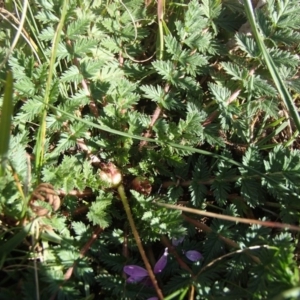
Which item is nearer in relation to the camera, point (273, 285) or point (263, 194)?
point (273, 285)

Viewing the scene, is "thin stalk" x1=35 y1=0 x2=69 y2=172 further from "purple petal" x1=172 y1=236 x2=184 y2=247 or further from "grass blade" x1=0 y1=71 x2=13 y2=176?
"purple petal" x1=172 y1=236 x2=184 y2=247

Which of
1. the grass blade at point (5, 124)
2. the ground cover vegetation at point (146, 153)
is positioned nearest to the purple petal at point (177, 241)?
the ground cover vegetation at point (146, 153)

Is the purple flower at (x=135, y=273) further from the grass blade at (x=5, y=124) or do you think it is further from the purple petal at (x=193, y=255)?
the grass blade at (x=5, y=124)

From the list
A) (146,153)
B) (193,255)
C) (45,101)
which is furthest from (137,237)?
(45,101)

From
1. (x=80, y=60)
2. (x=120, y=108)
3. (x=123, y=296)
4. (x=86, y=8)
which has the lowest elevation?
(x=123, y=296)

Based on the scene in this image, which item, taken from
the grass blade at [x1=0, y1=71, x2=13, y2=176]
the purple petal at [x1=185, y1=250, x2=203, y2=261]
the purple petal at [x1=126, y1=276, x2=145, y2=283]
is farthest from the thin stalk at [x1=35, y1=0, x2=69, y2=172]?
the purple petal at [x1=185, y1=250, x2=203, y2=261]

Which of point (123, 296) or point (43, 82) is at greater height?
point (43, 82)

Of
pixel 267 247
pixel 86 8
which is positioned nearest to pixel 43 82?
pixel 86 8

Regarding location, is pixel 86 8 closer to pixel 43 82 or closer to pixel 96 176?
pixel 43 82
